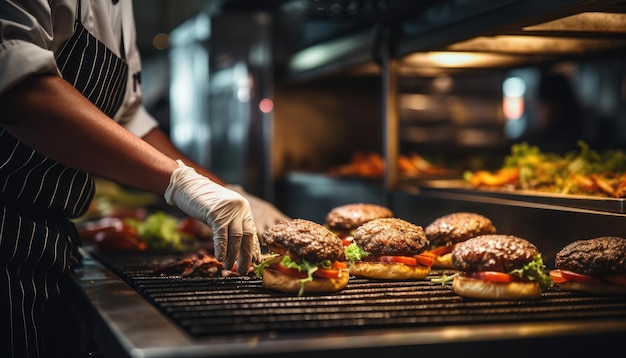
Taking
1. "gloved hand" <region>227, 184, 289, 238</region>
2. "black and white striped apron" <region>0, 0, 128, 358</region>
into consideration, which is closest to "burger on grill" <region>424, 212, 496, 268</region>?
"gloved hand" <region>227, 184, 289, 238</region>

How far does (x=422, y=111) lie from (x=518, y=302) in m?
3.96

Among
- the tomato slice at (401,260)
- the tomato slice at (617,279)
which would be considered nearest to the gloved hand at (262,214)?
the tomato slice at (401,260)

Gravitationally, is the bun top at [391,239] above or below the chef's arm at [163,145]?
below

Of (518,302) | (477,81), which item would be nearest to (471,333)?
(518,302)

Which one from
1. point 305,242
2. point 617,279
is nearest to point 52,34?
point 305,242

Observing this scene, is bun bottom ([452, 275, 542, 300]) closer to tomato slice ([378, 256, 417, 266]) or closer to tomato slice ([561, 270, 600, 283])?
tomato slice ([561, 270, 600, 283])

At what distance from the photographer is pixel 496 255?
201cm

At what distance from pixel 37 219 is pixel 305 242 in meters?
0.92

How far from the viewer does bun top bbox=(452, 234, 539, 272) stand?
2.00 m

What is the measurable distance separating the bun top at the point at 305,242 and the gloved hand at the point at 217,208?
0.30ft

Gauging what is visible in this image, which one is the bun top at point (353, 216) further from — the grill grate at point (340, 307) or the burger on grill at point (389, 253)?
the grill grate at point (340, 307)

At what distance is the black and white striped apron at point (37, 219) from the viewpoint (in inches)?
84.7

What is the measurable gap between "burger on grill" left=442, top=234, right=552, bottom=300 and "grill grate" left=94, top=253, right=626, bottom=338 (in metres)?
0.04

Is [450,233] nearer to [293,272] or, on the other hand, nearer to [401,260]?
[401,260]
